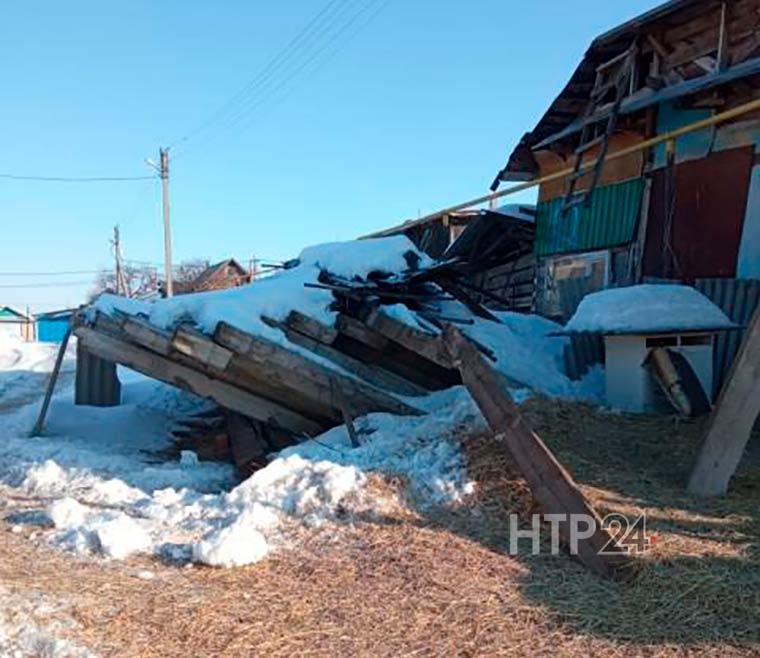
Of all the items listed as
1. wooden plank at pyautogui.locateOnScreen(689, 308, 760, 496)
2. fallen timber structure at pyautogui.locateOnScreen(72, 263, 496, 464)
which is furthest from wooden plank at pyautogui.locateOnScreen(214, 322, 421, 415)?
wooden plank at pyautogui.locateOnScreen(689, 308, 760, 496)

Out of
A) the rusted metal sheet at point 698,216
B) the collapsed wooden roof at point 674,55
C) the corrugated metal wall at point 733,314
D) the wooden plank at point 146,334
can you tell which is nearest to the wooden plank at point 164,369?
the wooden plank at point 146,334

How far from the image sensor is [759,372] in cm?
480

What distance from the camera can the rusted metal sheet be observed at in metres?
8.41

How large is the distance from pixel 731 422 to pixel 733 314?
3.28 m

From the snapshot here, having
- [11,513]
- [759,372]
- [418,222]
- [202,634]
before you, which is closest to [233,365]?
[11,513]

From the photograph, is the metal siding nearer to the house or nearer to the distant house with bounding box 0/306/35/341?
the distant house with bounding box 0/306/35/341

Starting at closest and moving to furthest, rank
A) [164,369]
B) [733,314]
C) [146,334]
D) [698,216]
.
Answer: [146,334]
[733,314]
[164,369]
[698,216]

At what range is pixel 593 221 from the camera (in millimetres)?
11031

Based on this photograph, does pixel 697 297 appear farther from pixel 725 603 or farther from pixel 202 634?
pixel 202 634

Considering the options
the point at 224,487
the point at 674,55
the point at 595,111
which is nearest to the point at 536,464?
the point at 224,487

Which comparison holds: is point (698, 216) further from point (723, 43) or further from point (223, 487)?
point (223, 487)

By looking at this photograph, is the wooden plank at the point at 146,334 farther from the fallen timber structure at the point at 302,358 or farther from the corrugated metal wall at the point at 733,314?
the corrugated metal wall at the point at 733,314

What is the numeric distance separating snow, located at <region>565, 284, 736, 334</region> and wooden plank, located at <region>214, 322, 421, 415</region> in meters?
1.94

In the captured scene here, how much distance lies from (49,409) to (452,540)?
7.27m
